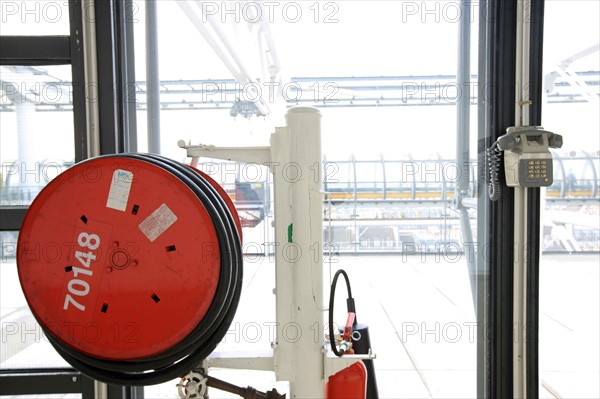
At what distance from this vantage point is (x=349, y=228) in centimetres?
275

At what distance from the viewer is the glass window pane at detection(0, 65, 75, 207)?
1294 millimetres

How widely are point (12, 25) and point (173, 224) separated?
1.06 meters

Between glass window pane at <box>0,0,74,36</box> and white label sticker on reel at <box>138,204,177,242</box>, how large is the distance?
0.87 m

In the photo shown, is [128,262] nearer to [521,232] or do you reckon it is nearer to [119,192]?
[119,192]

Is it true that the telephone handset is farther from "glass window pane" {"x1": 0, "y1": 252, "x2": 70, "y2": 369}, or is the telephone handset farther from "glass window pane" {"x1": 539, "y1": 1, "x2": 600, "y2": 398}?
"glass window pane" {"x1": 0, "y1": 252, "x2": 70, "y2": 369}

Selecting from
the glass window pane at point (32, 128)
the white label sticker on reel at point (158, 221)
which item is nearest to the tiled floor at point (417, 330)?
the glass window pane at point (32, 128)

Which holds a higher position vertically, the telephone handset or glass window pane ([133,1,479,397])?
glass window pane ([133,1,479,397])

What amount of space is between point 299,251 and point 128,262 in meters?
0.43

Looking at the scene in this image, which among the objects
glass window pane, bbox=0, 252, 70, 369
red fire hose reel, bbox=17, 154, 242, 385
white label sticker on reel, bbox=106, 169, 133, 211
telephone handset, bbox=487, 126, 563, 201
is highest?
telephone handset, bbox=487, 126, 563, 201

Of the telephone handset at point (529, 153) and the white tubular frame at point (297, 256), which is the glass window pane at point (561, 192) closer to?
the telephone handset at point (529, 153)

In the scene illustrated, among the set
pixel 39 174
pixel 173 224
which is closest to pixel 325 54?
pixel 173 224

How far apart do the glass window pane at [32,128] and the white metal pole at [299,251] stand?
85cm

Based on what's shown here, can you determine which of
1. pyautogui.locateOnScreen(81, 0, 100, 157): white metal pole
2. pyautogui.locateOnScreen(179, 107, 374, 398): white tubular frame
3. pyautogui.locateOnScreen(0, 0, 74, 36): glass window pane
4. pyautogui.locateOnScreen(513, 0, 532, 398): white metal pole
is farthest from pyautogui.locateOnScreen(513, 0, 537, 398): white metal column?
pyautogui.locateOnScreen(0, 0, 74, 36): glass window pane

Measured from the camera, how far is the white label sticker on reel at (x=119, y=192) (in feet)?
2.83
